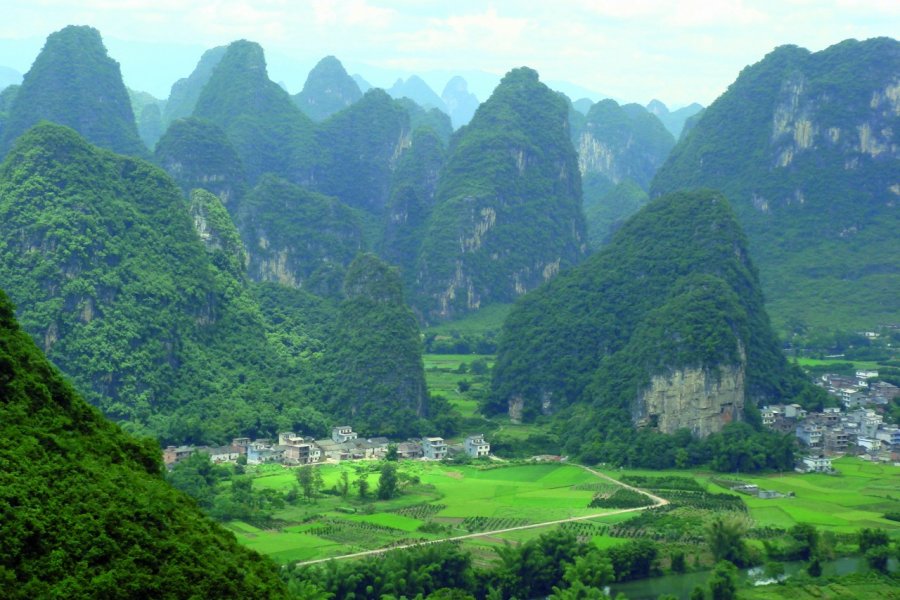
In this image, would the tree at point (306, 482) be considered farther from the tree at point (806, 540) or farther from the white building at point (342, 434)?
the tree at point (806, 540)

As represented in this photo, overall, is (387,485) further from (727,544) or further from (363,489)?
(727,544)

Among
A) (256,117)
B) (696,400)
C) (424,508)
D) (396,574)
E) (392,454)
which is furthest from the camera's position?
(256,117)

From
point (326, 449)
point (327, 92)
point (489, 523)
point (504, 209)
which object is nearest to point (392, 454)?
point (326, 449)

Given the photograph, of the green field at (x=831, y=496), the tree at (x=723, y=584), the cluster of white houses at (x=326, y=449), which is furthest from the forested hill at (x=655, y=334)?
the tree at (x=723, y=584)

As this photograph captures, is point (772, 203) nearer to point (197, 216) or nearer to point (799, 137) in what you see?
point (799, 137)

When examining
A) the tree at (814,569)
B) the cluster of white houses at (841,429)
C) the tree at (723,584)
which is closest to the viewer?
the tree at (723,584)
